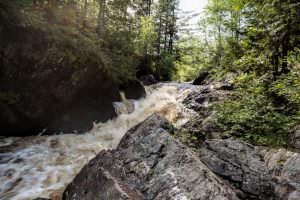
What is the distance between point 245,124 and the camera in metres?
7.01

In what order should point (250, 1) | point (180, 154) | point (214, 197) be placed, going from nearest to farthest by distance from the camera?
1. point (214, 197)
2. point (180, 154)
3. point (250, 1)

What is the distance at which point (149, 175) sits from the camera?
5.27 metres

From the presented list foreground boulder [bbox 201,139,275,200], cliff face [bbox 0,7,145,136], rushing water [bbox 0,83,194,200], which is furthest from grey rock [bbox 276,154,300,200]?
cliff face [bbox 0,7,145,136]

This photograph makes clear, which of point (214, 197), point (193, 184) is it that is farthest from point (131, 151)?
point (214, 197)

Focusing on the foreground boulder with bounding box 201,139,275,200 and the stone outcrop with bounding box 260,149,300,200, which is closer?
the stone outcrop with bounding box 260,149,300,200

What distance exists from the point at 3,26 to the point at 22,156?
4.76m

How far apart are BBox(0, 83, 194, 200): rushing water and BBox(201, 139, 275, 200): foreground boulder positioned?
4.07 metres

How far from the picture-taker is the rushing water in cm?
658

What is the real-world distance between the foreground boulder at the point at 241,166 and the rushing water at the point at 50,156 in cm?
407

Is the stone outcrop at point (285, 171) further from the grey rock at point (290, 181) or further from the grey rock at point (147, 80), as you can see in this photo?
the grey rock at point (147, 80)

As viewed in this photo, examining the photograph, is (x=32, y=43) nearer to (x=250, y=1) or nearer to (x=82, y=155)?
(x=82, y=155)

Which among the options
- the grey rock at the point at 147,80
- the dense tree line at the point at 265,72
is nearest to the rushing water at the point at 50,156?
the dense tree line at the point at 265,72

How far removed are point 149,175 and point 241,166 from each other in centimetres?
207

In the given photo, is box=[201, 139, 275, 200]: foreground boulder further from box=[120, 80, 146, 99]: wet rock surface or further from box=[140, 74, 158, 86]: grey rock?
box=[140, 74, 158, 86]: grey rock
